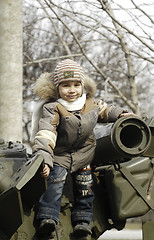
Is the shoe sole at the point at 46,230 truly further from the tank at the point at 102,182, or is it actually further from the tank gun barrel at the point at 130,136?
the tank gun barrel at the point at 130,136

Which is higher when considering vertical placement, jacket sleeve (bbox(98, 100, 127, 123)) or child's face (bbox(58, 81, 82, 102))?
child's face (bbox(58, 81, 82, 102))

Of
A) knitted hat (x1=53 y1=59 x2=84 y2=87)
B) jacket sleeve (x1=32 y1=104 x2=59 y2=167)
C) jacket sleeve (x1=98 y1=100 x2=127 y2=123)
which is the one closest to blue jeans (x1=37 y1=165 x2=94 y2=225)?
jacket sleeve (x1=32 y1=104 x2=59 y2=167)

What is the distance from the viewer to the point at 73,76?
4.10 m

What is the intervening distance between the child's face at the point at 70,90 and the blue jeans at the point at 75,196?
576 millimetres

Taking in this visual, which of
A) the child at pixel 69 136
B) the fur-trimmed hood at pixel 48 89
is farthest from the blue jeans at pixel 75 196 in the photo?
the fur-trimmed hood at pixel 48 89

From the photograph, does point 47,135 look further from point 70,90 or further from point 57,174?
point 70,90

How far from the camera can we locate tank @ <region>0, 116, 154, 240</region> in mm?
3461

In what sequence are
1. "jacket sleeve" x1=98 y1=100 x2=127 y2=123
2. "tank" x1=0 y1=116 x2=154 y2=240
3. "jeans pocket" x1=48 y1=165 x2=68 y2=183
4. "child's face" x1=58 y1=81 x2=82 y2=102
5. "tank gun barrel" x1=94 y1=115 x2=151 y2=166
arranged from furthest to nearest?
"jacket sleeve" x1=98 y1=100 x2=127 y2=123 < "child's face" x1=58 y1=81 x2=82 y2=102 < "jeans pocket" x1=48 y1=165 x2=68 y2=183 < "tank gun barrel" x1=94 y1=115 x2=151 y2=166 < "tank" x1=0 y1=116 x2=154 y2=240

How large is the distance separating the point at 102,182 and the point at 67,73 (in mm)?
1081

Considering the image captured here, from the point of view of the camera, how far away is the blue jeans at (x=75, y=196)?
383cm

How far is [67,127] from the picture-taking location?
3.96 metres

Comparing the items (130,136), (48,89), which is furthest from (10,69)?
(130,136)

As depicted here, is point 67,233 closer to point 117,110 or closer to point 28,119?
point 117,110

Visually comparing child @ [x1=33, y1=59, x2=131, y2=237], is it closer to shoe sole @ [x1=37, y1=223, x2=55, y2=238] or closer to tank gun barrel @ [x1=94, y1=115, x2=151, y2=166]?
shoe sole @ [x1=37, y1=223, x2=55, y2=238]
